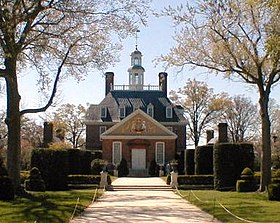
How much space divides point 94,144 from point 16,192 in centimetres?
4017

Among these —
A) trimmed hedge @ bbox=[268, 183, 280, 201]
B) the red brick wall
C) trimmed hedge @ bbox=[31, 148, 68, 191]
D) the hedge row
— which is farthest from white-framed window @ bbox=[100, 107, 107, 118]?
trimmed hedge @ bbox=[268, 183, 280, 201]

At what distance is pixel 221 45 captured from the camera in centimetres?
2912

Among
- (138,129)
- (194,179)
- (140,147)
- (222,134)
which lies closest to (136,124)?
(138,129)

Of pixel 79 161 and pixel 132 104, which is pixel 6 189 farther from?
pixel 132 104

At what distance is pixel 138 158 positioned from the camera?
57094mm

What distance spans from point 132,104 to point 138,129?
8870 mm

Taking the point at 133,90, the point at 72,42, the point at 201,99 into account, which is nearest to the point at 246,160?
the point at 72,42

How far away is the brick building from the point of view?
57.2 m

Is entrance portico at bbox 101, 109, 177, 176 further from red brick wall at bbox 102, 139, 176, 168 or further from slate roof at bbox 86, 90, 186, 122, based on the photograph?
slate roof at bbox 86, 90, 186, 122

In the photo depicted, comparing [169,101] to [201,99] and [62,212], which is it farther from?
[62,212]

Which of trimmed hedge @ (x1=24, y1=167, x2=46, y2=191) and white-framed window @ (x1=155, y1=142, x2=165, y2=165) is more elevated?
white-framed window @ (x1=155, y1=142, x2=165, y2=165)

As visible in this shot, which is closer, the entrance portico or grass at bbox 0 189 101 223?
grass at bbox 0 189 101 223

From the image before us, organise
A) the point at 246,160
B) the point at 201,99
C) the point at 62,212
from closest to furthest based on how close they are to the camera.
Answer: the point at 62,212 < the point at 246,160 < the point at 201,99

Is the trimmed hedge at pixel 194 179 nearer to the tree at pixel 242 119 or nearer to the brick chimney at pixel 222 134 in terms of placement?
the brick chimney at pixel 222 134
